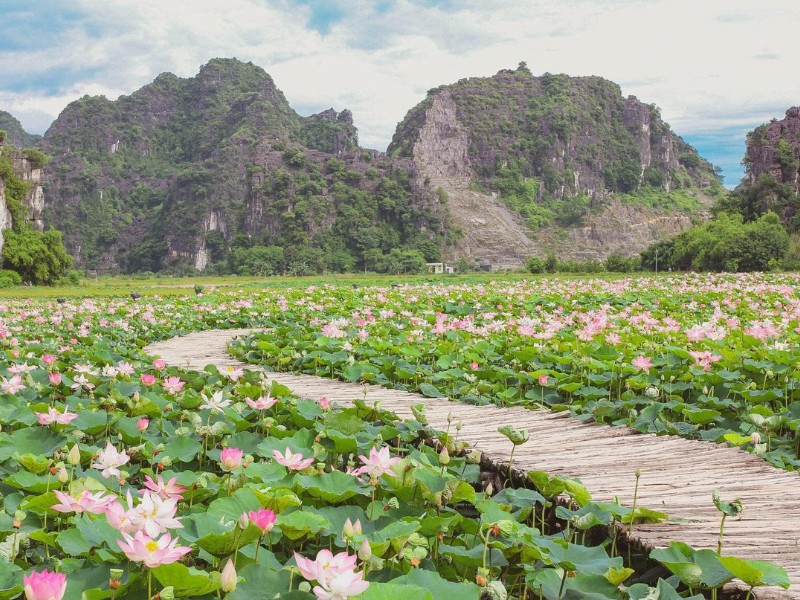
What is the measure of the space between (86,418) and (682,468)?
278 cm

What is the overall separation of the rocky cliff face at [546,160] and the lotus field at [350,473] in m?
104

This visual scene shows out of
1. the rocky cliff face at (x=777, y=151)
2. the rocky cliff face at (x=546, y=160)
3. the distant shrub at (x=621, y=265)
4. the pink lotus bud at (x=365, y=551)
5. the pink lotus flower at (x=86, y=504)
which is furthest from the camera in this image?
the rocky cliff face at (x=546, y=160)

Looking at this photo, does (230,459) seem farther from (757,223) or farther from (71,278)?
(71,278)

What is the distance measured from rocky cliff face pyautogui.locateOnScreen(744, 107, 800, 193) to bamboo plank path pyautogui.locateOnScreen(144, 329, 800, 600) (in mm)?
55580

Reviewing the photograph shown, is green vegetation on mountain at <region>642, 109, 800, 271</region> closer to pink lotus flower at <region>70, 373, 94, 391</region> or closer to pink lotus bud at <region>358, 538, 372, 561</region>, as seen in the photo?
pink lotus flower at <region>70, 373, 94, 391</region>

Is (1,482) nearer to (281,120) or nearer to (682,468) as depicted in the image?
(682,468)

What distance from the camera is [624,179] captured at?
138625 mm

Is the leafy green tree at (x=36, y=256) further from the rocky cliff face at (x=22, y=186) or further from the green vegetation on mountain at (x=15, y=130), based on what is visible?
the green vegetation on mountain at (x=15, y=130)

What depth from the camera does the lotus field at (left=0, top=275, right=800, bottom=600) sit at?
1.59m

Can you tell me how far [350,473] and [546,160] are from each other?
136881 mm

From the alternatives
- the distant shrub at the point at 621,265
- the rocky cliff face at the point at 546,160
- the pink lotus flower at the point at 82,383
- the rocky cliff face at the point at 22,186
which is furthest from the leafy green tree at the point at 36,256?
the rocky cliff face at the point at 546,160

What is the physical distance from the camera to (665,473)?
3090 mm

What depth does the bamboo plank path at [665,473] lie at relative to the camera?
7.56 ft

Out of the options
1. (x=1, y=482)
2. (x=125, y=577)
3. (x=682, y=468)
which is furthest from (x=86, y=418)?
(x=682, y=468)
